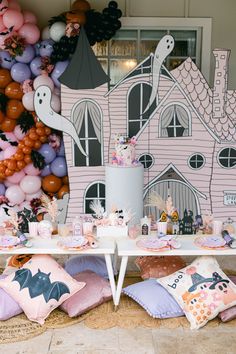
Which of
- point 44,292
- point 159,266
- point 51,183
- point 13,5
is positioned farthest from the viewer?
point 51,183

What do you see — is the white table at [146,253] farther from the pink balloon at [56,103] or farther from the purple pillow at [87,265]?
the pink balloon at [56,103]

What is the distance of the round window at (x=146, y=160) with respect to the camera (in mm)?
5586

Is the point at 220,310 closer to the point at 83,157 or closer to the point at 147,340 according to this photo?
the point at 147,340

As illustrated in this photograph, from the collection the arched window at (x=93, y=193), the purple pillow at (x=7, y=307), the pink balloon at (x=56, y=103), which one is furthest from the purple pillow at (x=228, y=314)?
the pink balloon at (x=56, y=103)

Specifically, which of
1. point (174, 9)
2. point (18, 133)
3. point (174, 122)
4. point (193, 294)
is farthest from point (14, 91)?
point (193, 294)

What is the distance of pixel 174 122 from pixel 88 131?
1077mm

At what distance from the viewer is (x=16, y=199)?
5551 millimetres

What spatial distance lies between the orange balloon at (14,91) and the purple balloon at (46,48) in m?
0.49

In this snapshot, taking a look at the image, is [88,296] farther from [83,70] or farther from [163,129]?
[83,70]

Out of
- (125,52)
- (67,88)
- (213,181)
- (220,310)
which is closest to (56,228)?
(220,310)

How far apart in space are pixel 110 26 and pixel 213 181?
2.29 meters

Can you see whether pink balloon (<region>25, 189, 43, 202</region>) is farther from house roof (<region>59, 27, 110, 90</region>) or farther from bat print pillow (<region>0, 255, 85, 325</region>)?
bat print pillow (<region>0, 255, 85, 325</region>)

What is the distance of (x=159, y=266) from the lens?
4109 millimetres

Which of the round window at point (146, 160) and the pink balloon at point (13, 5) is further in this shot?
the round window at point (146, 160)
